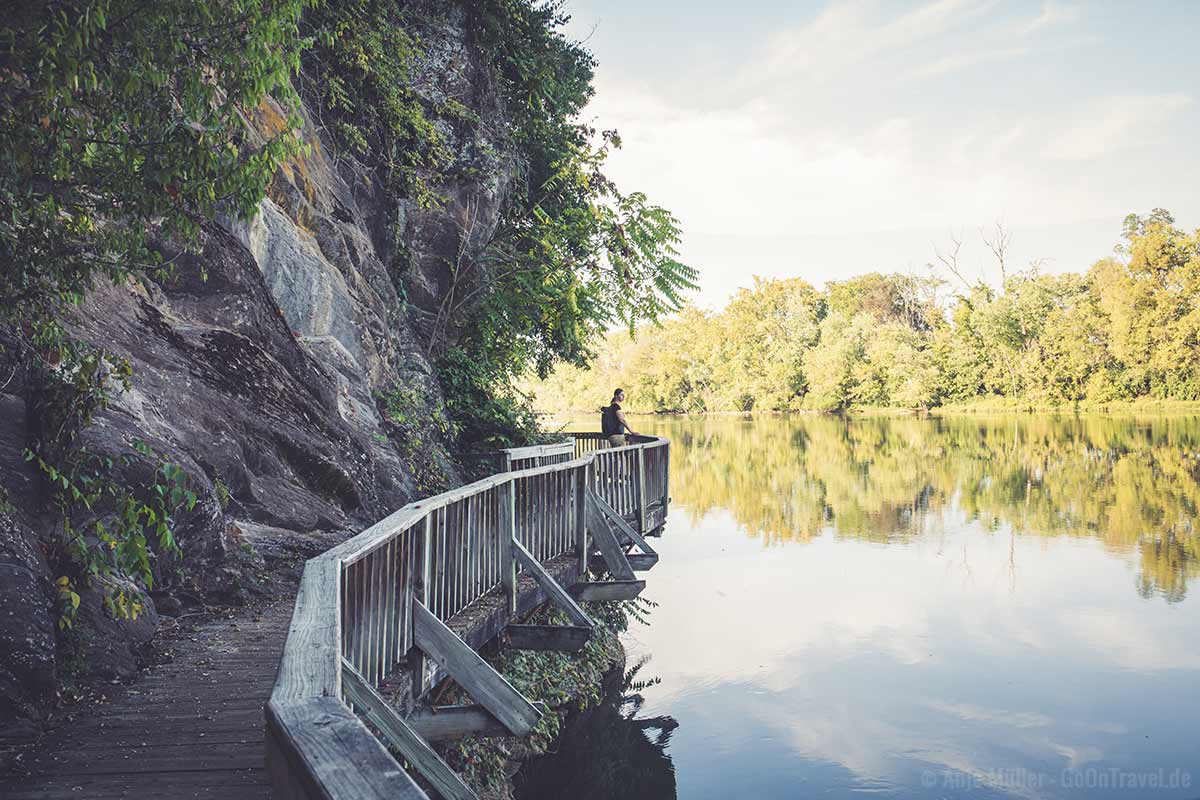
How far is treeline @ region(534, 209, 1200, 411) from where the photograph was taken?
64562 millimetres

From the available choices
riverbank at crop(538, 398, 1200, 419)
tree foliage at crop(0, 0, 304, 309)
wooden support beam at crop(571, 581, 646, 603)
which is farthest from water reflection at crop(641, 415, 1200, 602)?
tree foliage at crop(0, 0, 304, 309)

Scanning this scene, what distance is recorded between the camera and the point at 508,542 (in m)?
7.40

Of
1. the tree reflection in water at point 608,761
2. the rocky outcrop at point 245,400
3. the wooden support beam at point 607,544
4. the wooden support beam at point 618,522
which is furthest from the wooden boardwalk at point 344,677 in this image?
the tree reflection in water at point 608,761

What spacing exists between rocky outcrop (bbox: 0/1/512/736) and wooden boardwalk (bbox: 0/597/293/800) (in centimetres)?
30

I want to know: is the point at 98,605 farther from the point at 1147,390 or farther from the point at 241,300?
the point at 1147,390

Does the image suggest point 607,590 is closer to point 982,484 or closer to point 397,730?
point 397,730

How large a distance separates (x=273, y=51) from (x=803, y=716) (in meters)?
11.9

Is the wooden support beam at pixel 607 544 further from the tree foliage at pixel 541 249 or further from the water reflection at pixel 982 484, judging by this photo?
the water reflection at pixel 982 484

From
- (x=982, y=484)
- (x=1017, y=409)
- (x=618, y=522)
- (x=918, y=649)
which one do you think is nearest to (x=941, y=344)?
(x=1017, y=409)

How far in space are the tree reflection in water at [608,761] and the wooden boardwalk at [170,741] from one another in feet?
→ 17.2

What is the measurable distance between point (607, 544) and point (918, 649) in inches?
353

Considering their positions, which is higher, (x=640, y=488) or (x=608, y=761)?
(x=640, y=488)


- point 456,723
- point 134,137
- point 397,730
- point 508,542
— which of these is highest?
point 134,137

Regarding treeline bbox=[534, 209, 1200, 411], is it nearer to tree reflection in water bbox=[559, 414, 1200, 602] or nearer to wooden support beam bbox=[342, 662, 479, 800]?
tree reflection in water bbox=[559, 414, 1200, 602]
